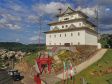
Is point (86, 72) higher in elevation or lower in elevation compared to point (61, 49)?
lower

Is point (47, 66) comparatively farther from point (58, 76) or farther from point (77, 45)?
point (77, 45)

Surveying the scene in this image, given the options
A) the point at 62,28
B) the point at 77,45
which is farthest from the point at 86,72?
the point at 62,28

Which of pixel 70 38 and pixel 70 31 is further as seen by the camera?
pixel 70 31

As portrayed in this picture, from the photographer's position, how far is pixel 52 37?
3762 cm

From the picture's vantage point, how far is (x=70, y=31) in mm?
33156

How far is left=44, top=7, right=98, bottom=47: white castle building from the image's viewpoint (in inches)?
1224

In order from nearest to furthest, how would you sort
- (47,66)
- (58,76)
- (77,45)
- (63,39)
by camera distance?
(58,76)
(47,66)
(77,45)
(63,39)

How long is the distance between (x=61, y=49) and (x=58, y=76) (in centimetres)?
1234

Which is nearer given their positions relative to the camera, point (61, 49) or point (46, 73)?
point (46, 73)

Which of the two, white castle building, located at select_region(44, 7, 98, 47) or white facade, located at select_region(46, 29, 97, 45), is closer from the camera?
white facade, located at select_region(46, 29, 97, 45)

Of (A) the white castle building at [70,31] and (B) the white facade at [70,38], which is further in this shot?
(A) the white castle building at [70,31]

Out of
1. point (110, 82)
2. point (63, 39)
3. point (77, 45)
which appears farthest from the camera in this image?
point (63, 39)

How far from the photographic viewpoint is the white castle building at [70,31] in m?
31.1

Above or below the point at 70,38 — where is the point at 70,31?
above
